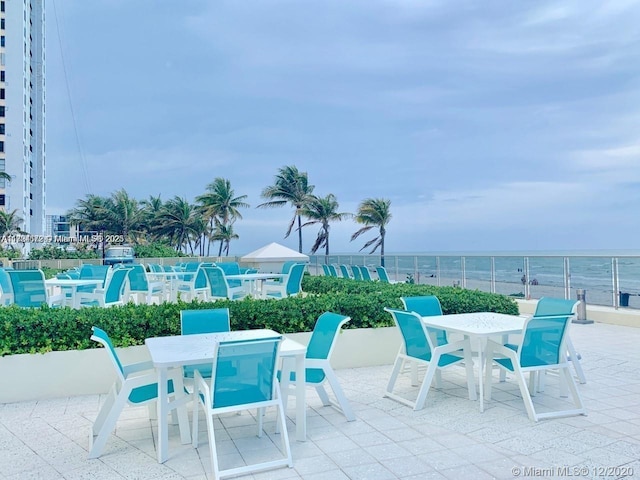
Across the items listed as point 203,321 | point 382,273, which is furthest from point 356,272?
point 203,321

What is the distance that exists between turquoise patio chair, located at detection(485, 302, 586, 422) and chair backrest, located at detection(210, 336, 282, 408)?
1891 millimetres

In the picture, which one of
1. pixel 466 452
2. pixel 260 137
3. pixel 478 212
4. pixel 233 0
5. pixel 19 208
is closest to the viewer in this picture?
pixel 466 452

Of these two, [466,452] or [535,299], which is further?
[535,299]

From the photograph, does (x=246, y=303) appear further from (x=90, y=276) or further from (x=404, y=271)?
(x=404, y=271)

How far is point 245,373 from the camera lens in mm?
2938

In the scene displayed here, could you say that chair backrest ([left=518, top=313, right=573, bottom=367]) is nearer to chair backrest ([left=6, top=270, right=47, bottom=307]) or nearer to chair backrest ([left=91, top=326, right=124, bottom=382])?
chair backrest ([left=91, top=326, right=124, bottom=382])

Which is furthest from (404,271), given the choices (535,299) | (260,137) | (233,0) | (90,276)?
(260,137)

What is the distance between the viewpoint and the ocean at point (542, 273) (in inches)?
327

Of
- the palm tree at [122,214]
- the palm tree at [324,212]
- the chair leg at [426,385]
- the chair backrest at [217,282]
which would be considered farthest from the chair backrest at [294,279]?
Result: the palm tree at [122,214]

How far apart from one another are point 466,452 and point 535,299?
730 cm

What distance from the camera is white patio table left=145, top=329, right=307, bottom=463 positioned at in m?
3.05

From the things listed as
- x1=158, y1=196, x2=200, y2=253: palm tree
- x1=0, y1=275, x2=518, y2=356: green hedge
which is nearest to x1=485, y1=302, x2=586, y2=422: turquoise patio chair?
x1=0, y1=275, x2=518, y2=356: green hedge

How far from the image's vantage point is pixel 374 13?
14.9m

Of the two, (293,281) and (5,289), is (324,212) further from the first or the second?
(5,289)
